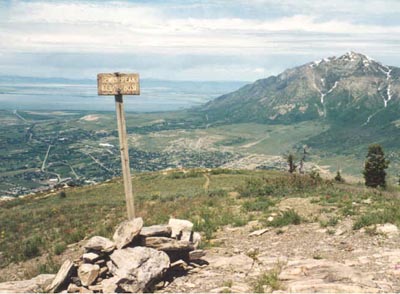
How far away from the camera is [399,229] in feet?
47.1

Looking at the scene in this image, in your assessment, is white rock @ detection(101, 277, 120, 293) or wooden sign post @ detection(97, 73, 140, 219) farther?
wooden sign post @ detection(97, 73, 140, 219)

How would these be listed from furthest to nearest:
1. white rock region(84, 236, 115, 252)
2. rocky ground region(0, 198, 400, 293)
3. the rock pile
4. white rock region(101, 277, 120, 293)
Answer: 1. white rock region(84, 236, 115, 252)
2. the rock pile
3. white rock region(101, 277, 120, 293)
4. rocky ground region(0, 198, 400, 293)

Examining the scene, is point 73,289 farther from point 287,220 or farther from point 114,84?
point 287,220

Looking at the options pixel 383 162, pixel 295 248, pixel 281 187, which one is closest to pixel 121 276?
pixel 295 248

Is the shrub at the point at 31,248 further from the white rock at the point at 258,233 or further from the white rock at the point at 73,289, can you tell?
the white rock at the point at 258,233

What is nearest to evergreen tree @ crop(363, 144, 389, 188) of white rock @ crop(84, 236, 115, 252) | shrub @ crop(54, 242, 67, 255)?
shrub @ crop(54, 242, 67, 255)

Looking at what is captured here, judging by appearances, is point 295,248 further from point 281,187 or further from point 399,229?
point 281,187

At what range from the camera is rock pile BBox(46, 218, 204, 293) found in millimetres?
10648

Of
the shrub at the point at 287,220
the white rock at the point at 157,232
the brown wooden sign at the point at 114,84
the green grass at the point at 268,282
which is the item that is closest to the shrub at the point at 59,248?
the white rock at the point at 157,232

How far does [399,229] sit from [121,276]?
9683 millimetres

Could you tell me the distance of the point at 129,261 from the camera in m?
11.0

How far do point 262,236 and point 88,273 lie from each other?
23.4ft

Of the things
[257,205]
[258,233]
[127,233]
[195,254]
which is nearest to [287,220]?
[258,233]

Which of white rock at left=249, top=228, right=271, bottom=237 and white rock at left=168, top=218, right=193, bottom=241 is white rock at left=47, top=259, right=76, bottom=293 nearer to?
white rock at left=168, top=218, right=193, bottom=241
